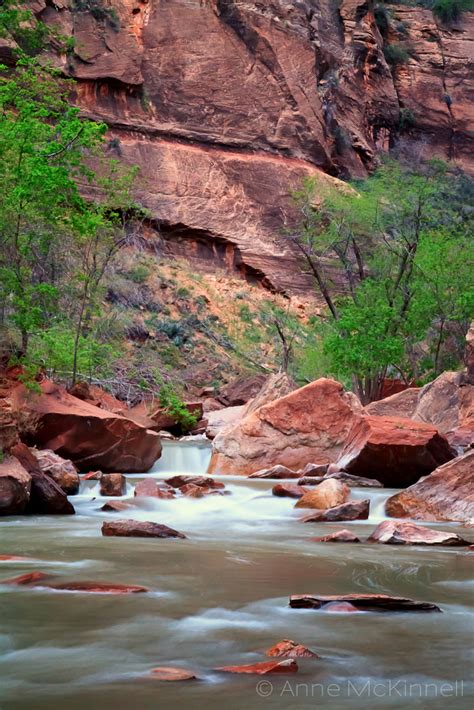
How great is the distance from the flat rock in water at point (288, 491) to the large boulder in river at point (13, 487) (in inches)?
128

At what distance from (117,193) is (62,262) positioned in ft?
7.15

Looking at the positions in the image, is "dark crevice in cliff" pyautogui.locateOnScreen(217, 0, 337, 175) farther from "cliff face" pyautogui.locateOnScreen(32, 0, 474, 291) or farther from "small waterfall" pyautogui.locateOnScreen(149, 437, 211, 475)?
"small waterfall" pyautogui.locateOnScreen(149, 437, 211, 475)

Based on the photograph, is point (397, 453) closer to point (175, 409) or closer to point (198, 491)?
point (198, 491)

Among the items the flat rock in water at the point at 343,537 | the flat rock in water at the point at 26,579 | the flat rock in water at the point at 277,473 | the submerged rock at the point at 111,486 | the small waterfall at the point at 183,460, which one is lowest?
the small waterfall at the point at 183,460

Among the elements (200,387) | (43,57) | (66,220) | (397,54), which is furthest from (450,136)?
(66,220)

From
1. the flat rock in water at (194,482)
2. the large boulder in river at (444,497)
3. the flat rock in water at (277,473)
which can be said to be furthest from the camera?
the flat rock in water at (277,473)

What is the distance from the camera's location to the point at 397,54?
5594 cm

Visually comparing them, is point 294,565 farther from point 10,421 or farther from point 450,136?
point 450,136

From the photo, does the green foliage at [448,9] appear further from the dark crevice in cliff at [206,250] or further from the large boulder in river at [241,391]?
the large boulder in river at [241,391]

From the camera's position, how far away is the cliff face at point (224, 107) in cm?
4150

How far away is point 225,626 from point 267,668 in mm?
920

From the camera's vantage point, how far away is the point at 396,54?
183 ft

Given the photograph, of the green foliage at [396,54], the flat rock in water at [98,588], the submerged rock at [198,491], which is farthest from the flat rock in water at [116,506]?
the green foliage at [396,54]

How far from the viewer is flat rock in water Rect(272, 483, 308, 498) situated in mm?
11453
